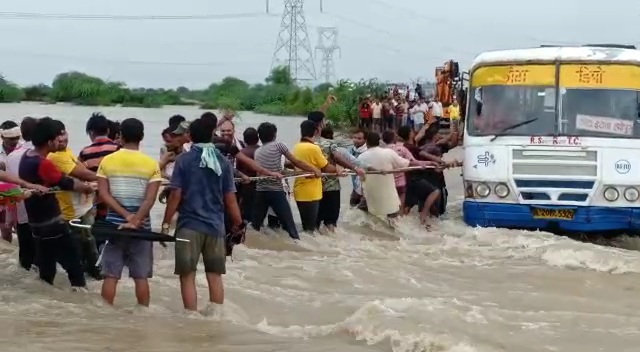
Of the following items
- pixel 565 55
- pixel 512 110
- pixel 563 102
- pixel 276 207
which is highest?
pixel 565 55

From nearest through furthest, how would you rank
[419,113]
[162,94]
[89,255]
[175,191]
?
1. [175,191]
2. [89,255]
3. [419,113]
4. [162,94]

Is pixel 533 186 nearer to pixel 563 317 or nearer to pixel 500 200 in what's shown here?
pixel 500 200

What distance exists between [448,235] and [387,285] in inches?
146

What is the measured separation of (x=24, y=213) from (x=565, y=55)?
7.55 m

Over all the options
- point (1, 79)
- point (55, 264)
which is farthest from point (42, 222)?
point (1, 79)

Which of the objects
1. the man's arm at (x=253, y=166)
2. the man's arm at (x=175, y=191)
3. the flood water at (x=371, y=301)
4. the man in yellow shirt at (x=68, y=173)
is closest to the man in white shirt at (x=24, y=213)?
the flood water at (x=371, y=301)

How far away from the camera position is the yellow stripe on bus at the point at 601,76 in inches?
512

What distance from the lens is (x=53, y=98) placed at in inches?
3770

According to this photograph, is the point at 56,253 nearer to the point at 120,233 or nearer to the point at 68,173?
the point at 68,173

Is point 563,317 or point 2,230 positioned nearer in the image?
point 563,317

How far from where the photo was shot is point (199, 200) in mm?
7539

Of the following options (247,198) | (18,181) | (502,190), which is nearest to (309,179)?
(247,198)

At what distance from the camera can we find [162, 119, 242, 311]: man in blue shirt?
751 cm

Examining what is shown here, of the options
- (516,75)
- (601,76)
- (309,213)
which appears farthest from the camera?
(516,75)
